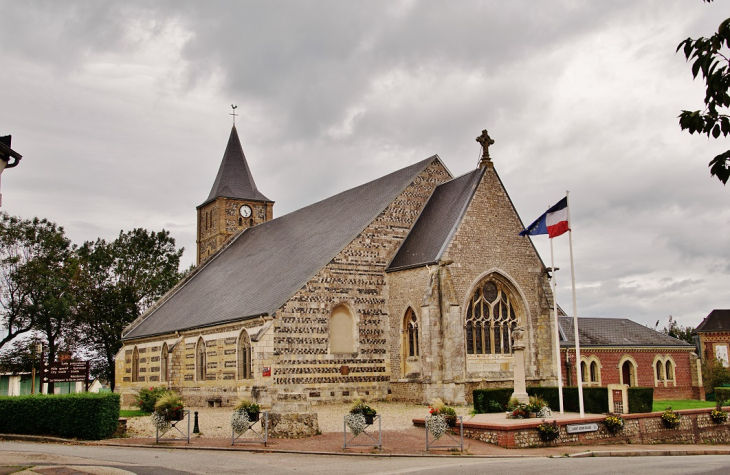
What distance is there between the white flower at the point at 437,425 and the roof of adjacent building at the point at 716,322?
1805 inches

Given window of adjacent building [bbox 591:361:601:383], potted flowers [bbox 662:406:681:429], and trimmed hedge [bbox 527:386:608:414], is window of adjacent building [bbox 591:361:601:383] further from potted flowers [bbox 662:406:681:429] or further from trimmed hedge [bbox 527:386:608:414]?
potted flowers [bbox 662:406:681:429]

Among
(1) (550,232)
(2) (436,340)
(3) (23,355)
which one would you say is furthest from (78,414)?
(3) (23,355)

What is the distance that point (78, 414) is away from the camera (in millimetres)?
19453

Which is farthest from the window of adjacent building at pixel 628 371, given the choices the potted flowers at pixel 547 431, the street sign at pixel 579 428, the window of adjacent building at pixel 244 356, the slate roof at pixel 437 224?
the potted flowers at pixel 547 431

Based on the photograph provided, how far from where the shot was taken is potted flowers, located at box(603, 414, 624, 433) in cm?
1948

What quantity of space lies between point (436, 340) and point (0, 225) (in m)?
31.2

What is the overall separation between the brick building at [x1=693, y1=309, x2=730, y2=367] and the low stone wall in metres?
34.7

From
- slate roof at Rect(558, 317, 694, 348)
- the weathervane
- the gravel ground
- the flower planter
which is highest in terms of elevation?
the weathervane

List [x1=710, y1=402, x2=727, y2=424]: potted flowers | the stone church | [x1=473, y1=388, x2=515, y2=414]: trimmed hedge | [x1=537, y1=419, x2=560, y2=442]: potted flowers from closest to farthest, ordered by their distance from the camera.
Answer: [x1=537, y1=419, x2=560, y2=442]: potted flowers < [x1=710, y1=402, x2=727, y2=424]: potted flowers < [x1=473, y1=388, x2=515, y2=414]: trimmed hedge < the stone church

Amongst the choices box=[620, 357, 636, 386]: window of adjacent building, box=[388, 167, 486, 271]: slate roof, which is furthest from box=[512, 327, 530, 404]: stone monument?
box=[620, 357, 636, 386]: window of adjacent building

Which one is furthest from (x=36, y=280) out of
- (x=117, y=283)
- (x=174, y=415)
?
(x=174, y=415)

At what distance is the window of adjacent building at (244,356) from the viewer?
28984 mm

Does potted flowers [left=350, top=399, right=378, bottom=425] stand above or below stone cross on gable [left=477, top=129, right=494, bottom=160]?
below

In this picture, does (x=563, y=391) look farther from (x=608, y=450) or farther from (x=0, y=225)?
(x=0, y=225)
